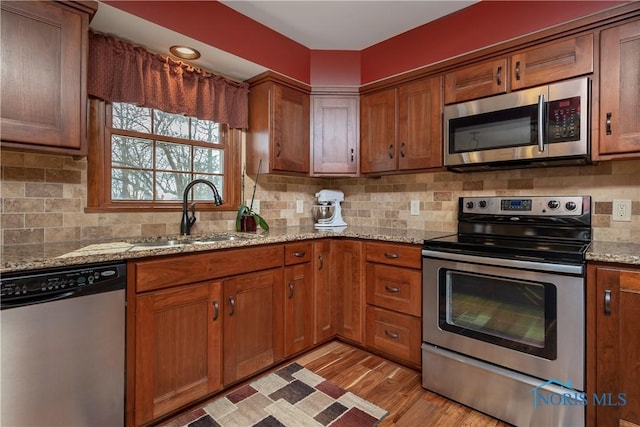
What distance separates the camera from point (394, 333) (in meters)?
2.16

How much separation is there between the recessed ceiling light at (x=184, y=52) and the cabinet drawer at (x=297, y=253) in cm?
142

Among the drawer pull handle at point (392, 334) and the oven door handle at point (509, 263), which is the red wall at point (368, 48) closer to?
the oven door handle at point (509, 263)

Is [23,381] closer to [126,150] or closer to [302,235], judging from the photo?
[126,150]

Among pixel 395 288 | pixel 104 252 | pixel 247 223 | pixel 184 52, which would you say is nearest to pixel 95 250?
pixel 104 252

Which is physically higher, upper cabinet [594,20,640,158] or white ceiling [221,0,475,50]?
white ceiling [221,0,475,50]

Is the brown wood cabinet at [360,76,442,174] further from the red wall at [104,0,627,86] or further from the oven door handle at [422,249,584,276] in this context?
the oven door handle at [422,249,584,276]

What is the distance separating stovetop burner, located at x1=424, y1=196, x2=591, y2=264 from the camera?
1587mm

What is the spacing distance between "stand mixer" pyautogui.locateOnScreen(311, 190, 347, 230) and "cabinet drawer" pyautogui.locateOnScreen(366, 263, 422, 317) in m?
0.66

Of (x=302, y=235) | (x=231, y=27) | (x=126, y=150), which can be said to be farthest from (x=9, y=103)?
(x=302, y=235)

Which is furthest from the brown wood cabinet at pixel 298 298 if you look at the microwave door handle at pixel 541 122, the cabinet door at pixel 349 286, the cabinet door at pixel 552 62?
the cabinet door at pixel 552 62

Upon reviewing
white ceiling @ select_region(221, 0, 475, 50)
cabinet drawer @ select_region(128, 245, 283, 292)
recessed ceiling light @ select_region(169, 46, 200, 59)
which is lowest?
cabinet drawer @ select_region(128, 245, 283, 292)

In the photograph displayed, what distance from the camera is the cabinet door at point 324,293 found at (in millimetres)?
2352

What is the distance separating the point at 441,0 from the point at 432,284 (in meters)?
1.85

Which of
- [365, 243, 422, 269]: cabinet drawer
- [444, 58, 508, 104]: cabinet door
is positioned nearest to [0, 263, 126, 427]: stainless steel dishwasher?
[365, 243, 422, 269]: cabinet drawer
